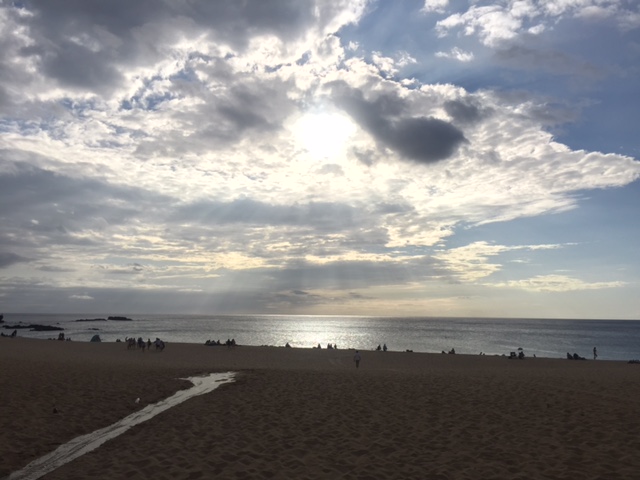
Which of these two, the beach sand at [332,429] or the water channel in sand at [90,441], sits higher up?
the beach sand at [332,429]

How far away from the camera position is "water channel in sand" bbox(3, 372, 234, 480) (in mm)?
8586

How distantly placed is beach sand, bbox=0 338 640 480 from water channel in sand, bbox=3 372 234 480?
0.26m

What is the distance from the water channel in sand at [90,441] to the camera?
8586 millimetres

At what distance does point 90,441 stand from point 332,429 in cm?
611

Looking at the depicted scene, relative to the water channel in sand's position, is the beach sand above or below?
above

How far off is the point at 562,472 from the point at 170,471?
781 cm

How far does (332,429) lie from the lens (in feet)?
39.0

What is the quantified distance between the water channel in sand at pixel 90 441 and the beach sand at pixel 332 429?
0.26 meters

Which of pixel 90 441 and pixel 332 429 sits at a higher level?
pixel 332 429

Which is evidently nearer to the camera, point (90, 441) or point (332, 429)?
point (90, 441)

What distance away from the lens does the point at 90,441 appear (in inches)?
418

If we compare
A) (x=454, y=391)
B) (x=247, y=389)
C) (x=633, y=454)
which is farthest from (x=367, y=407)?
(x=633, y=454)

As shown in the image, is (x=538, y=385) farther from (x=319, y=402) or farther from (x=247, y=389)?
(x=247, y=389)

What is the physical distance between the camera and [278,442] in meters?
10.7
